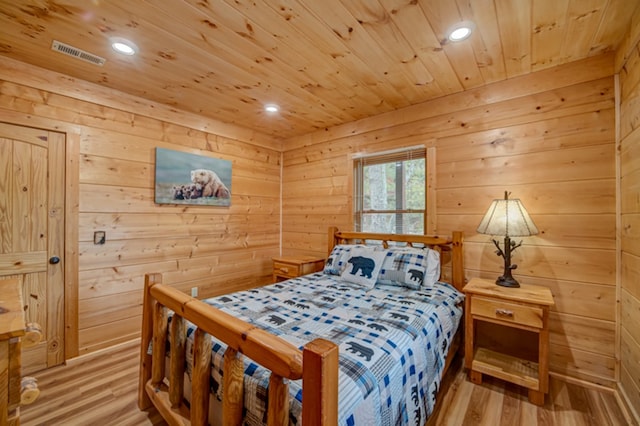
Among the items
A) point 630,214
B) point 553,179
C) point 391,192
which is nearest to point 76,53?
point 391,192

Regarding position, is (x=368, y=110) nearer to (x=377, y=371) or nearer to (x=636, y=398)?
(x=377, y=371)

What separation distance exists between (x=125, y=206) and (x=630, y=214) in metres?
3.93

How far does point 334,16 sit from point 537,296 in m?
2.26

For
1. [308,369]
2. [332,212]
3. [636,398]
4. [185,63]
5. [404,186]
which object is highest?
[185,63]

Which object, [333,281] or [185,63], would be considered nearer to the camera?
[185,63]

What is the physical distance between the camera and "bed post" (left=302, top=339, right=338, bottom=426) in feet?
2.53

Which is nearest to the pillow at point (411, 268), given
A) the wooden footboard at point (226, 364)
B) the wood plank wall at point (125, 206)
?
the wooden footboard at point (226, 364)

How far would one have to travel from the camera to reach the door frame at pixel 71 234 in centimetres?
231

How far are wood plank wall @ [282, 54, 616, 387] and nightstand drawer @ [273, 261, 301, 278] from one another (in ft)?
5.30

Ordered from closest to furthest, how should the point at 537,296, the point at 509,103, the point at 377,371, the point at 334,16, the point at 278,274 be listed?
the point at 377,371, the point at 334,16, the point at 537,296, the point at 509,103, the point at 278,274

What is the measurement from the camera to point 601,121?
6.61ft

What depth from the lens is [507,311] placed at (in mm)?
1953

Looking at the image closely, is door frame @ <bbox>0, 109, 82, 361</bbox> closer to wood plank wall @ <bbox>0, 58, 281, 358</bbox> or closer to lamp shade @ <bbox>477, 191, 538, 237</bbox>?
wood plank wall @ <bbox>0, 58, 281, 358</bbox>

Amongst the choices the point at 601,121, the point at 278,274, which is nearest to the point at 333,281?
the point at 278,274
